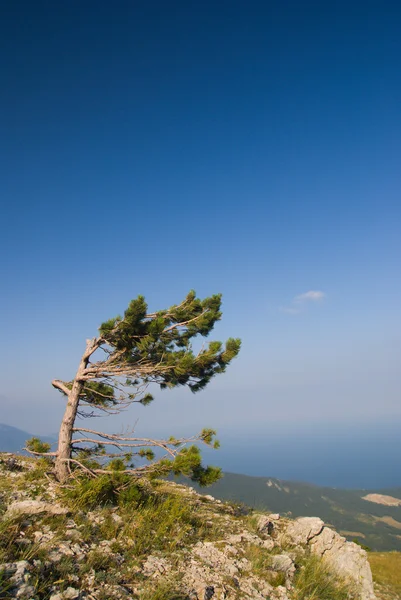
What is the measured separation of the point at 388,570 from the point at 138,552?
26.0 m

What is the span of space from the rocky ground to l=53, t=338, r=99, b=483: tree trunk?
62 centimetres

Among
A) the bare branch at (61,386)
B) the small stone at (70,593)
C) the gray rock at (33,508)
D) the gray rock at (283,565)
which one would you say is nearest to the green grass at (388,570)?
the gray rock at (283,565)

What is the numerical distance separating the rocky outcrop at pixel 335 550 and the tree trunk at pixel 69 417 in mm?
7843

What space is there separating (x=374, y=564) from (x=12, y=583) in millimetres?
29789

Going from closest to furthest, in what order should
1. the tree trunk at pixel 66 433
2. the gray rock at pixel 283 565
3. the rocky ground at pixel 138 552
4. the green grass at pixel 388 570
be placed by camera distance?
1. the rocky ground at pixel 138 552
2. the gray rock at pixel 283 565
3. the tree trunk at pixel 66 433
4. the green grass at pixel 388 570

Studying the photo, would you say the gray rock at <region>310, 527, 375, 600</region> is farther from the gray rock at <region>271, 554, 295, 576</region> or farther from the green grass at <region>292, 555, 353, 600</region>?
the gray rock at <region>271, 554, 295, 576</region>

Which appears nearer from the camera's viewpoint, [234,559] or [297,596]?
[297,596]

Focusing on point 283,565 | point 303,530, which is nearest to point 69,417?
point 283,565

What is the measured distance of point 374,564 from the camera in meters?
23.5

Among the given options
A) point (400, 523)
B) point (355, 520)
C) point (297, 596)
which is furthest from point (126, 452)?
point (400, 523)

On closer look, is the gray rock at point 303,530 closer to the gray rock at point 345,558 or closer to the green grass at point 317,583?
the gray rock at point 345,558

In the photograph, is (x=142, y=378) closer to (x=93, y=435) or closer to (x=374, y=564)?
(x=93, y=435)

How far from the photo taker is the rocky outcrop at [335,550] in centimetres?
1026

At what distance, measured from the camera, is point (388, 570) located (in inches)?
877
